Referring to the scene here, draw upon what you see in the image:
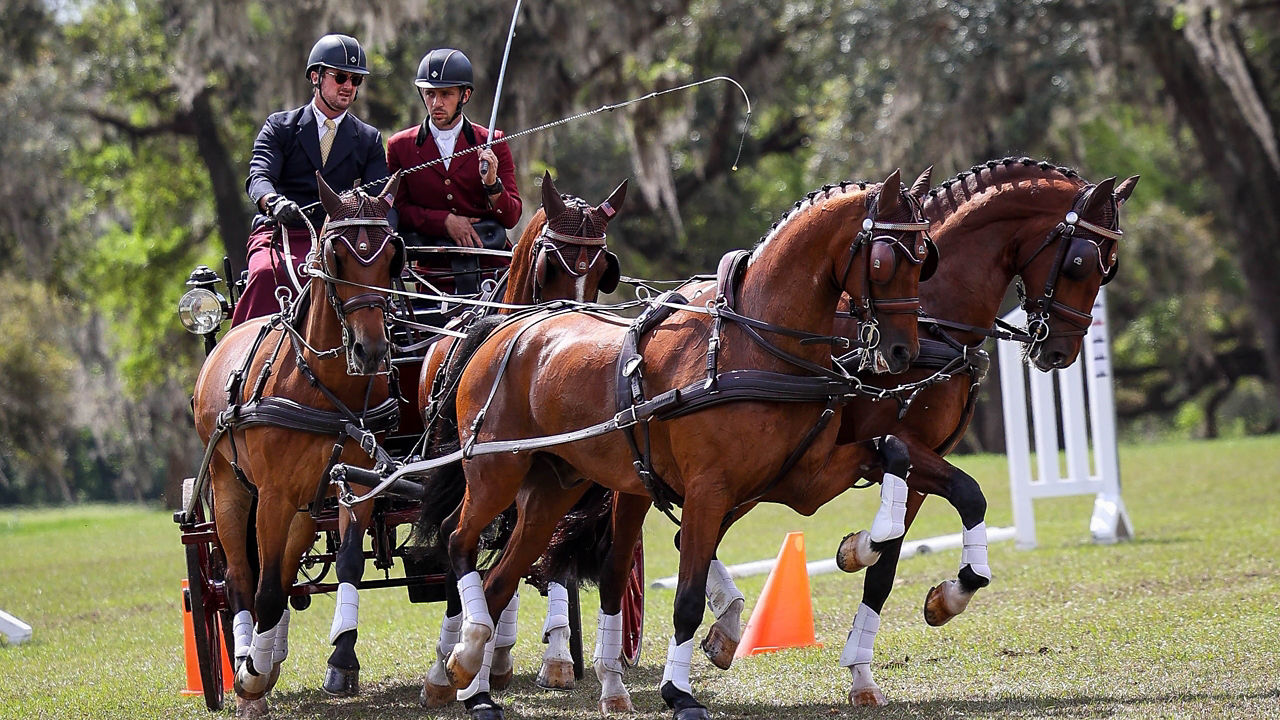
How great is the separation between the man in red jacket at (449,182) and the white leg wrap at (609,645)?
2.15 metres

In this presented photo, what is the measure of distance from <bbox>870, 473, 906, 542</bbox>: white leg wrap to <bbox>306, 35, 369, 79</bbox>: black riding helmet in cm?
365

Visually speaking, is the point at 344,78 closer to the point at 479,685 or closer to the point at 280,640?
the point at 280,640

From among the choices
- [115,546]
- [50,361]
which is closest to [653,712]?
[115,546]

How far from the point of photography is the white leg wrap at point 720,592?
6.53m

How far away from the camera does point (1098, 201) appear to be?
22.9 feet

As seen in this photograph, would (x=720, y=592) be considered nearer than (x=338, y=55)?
Yes

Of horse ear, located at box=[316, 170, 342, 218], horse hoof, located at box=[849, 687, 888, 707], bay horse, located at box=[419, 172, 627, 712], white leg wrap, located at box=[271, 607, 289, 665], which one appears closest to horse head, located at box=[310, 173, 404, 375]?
horse ear, located at box=[316, 170, 342, 218]

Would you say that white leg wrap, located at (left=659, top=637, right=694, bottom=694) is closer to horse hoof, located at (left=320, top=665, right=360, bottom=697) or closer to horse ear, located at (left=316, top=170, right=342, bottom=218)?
horse hoof, located at (left=320, top=665, right=360, bottom=697)

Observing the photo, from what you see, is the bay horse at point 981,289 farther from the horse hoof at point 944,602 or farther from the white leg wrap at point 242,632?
the white leg wrap at point 242,632

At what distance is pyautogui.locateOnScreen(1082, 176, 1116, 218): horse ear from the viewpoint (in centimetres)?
691

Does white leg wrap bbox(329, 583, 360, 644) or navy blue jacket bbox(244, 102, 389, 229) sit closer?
white leg wrap bbox(329, 583, 360, 644)

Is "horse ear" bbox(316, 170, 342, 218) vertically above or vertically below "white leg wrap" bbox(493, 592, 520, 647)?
above

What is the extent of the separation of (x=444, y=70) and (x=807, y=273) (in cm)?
290

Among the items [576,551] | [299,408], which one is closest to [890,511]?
[576,551]
